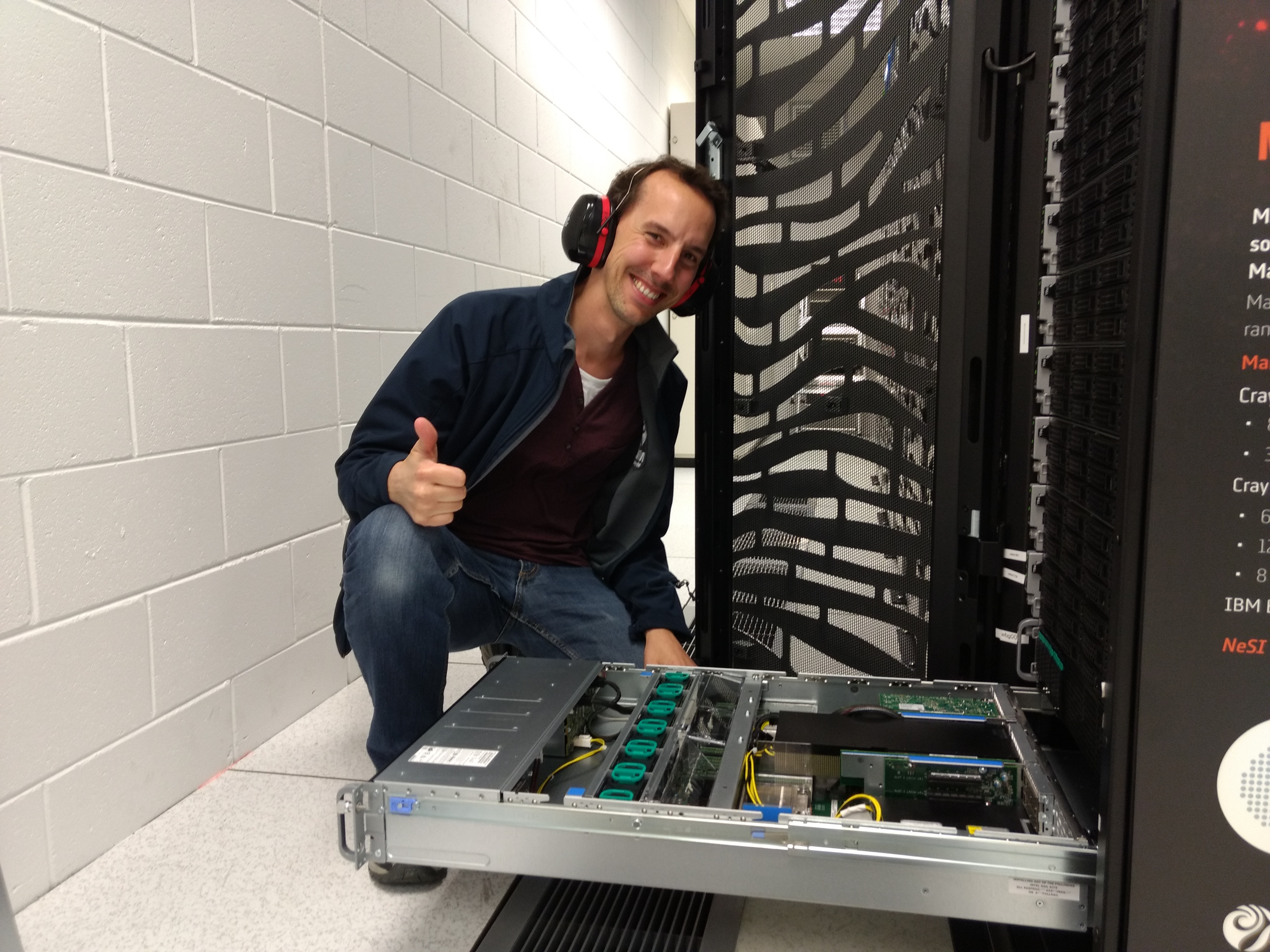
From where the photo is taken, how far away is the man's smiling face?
5.15ft

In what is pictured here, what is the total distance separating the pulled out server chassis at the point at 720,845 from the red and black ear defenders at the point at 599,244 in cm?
89

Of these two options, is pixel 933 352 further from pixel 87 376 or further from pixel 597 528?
pixel 87 376

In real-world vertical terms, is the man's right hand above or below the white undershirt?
below

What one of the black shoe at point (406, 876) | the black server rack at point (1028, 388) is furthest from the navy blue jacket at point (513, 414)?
the black shoe at point (406, 876)

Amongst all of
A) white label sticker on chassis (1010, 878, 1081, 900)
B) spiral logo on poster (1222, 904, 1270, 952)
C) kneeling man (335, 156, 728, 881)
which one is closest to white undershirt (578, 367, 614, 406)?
kneeling man (335, 156, 728, 881)

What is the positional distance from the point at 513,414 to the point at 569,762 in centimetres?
67

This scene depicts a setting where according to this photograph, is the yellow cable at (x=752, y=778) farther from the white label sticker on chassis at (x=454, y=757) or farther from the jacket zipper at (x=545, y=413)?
the jacket zipper at (x=545, y=413)

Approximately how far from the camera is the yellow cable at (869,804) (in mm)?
1027

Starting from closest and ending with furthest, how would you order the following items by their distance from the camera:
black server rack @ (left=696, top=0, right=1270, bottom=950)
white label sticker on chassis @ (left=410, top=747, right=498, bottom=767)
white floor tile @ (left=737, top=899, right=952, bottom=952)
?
1. black server rack @ (left=696, top=0, right=1270, bottom=950)
2. white label sticker on chassis @ (left=410, top=747, right=498, bottom=767)
3. white floor tile @ (left=737, top=899, right=952, bottom=952)

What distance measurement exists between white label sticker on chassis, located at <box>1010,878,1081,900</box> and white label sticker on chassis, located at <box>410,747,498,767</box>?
21.4 inches

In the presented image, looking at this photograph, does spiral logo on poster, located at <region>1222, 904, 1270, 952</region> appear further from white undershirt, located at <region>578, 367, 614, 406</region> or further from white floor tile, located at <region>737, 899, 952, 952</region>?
white undershirt, located at <region>578, 367, 614, 406</region>

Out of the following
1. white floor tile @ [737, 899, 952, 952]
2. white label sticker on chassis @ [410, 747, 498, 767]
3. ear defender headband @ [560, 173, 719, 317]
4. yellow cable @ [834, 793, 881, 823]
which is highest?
ear defender headband @ [560, 173, 719, 317]

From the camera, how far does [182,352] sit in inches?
59.0

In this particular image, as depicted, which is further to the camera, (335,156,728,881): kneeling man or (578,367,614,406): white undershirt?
(578,367,614,406): white undershirt
